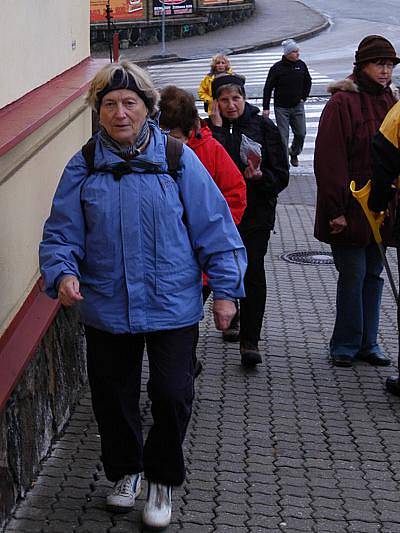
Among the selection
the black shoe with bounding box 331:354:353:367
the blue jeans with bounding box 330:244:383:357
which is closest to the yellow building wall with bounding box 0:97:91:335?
the blue jeans with bounding box 330:244:383:357

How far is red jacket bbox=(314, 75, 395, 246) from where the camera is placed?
21.5ft

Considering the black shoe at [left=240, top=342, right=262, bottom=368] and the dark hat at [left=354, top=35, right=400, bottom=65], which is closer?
the dark hat at [left=354, top=35, right=400, bottom=65]

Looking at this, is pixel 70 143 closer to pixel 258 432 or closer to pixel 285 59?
pixel 258 432

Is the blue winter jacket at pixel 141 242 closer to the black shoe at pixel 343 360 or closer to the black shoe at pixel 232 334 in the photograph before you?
the black shoe at pixel 343 360

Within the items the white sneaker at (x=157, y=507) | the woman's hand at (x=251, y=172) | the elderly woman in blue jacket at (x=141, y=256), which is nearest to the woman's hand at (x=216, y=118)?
the woman's hand at (x=251, y=172)

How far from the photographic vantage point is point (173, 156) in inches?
171

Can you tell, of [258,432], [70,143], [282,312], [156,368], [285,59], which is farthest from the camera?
[285,59]

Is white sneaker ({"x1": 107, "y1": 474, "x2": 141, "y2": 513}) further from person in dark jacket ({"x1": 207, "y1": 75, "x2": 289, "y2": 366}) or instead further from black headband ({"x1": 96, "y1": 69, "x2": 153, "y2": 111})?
person in dark jacket ({"x1": 207, "y1": 75, "x2": 289, "y2": 366})

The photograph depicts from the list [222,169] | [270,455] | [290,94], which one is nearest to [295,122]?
[290,94]

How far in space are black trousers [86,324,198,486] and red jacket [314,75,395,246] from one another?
2351 mm

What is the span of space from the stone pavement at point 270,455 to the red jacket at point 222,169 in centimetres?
108

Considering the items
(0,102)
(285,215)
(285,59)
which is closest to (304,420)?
(0,102)

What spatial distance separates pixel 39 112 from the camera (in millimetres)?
4867

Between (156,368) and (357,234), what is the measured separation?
8.60ft
